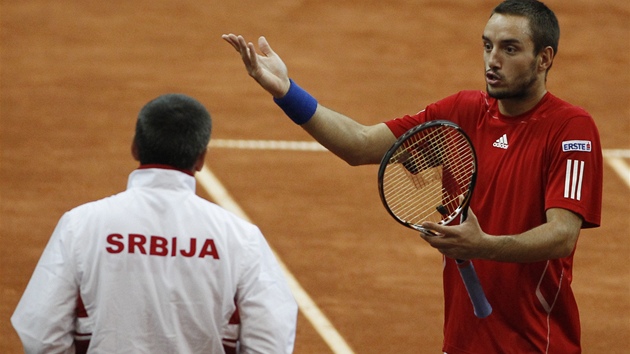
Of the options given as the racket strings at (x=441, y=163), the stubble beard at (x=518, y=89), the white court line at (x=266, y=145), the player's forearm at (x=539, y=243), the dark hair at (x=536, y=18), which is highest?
the dark hair at (x=536, y=18)

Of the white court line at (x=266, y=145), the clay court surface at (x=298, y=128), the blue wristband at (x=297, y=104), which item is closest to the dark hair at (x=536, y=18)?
the blue wristband at (x=297, y=104)

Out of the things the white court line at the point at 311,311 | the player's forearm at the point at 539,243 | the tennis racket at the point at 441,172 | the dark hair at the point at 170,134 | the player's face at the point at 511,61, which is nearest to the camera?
the dark hair at the point at 170,134

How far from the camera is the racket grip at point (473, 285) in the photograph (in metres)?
5.77

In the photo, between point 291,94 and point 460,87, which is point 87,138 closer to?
point 460,87

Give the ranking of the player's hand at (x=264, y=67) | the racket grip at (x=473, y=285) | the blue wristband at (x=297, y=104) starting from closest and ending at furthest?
the racket grip at (x=473, y=285) < the player's hand at (x=264, y=67) < the blue wristband at (x=297, y=104)

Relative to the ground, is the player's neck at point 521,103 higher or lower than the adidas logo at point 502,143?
higher

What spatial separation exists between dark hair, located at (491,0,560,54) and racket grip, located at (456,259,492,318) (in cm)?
113

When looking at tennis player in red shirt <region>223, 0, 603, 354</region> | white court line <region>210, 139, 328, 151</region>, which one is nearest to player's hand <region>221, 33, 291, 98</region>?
tennis player in red shirt <region>223, 0, 603, 354</region>

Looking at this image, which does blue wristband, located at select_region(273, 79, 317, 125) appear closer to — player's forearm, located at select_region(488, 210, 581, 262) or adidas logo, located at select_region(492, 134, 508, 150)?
adidas logo, located at select_region(492, 134, 508, 150)

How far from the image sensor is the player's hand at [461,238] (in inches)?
210

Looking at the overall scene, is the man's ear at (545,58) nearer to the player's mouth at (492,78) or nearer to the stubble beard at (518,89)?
the stubble beard at (518,89)

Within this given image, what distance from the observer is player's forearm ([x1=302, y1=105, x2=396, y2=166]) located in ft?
20.8

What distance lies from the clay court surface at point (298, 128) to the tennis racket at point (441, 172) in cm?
282

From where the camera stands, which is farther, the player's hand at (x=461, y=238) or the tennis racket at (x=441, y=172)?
the tennis racket at (x=441, y=172)
